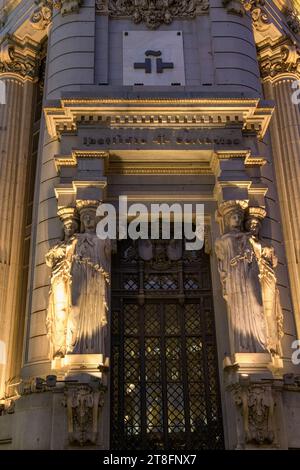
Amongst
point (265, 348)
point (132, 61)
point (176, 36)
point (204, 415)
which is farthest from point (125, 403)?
point (176, 36)

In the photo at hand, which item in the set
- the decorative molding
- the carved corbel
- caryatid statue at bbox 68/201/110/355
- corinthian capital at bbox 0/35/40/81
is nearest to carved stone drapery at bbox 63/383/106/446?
caryatid statue at bbox 68/201/110/355

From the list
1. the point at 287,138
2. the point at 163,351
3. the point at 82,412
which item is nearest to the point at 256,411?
the point at 163,351

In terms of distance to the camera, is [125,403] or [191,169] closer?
[125,403]

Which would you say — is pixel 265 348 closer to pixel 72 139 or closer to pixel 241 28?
pixel 72 139

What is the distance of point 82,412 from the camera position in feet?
48.7

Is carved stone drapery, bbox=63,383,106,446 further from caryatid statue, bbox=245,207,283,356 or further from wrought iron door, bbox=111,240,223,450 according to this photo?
caryatid statue, bbox=245,207,283,356

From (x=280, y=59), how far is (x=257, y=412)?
16.2 m

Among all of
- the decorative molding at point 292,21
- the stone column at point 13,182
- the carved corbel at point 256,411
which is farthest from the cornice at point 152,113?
the decorative molding at point 292,21

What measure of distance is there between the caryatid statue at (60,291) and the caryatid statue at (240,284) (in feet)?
14.6

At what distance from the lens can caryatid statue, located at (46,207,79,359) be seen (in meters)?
16.2

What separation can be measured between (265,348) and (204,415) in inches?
117

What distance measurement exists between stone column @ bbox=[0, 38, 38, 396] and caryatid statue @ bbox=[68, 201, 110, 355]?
5.37 metres

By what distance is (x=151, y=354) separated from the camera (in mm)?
17766

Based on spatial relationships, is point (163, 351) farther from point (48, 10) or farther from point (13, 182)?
point (48, 10)
